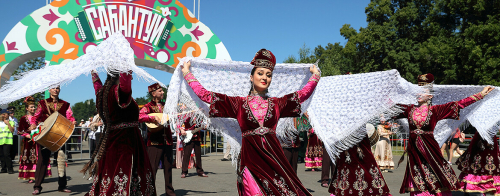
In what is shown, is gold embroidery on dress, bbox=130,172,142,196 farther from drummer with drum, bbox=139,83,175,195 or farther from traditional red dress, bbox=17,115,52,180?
traditional red dress, bbox=17,115,52,180

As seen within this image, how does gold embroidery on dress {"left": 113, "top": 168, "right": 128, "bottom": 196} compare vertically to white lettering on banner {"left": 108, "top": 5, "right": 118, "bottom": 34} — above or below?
below

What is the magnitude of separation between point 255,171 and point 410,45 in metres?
28.4

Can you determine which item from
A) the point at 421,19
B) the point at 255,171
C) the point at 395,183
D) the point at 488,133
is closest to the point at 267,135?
the point at 255,171

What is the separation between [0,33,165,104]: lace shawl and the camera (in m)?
3.58

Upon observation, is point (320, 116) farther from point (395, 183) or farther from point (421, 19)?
point (421, 19)

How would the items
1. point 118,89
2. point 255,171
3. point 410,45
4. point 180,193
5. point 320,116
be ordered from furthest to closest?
point 410,45
point 180,193
point 320,116
point 118,89
point 255,171

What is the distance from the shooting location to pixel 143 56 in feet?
54.2

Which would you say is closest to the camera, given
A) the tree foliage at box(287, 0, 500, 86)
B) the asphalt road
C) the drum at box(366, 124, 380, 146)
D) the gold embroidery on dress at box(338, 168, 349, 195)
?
the gold embroidery on dress at box(338, 168, 349, 195)

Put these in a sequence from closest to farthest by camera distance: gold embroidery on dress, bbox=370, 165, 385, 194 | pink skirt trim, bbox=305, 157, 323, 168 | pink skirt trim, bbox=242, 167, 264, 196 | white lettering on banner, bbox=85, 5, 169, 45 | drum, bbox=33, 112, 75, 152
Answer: pink skirt trim, bbox=242, 167, 264, 196 < gold embroidery on dress, bbox=370, 165, 385, 194 < drum, bbox=33, 112, 75, 152 < pink skirt trim, bbox=305, 157, 323, 168 < white lettering on banner, bbox=85, 5, 169, 45

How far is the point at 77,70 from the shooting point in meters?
3.76

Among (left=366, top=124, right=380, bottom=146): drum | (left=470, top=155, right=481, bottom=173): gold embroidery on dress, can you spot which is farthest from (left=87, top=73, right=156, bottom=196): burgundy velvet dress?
(left=470, top=155, right=481, bottom=173): gold embroidery on dress

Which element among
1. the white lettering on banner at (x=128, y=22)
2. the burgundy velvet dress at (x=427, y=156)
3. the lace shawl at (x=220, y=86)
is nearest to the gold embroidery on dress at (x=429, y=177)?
the burgundy velvet dress at (x=427, y=156)

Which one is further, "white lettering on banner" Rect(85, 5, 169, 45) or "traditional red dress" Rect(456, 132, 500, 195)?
"white lettering on banner" Rect(85, 5, 169, 45)

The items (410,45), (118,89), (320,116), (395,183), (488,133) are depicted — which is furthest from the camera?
(410,45)
